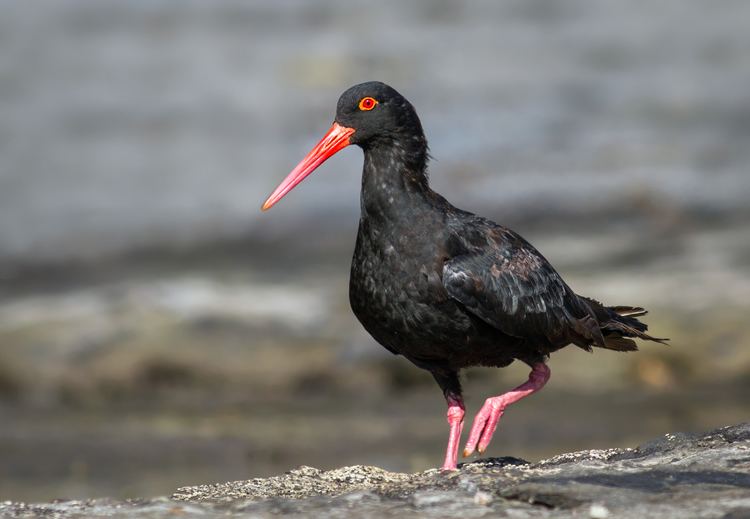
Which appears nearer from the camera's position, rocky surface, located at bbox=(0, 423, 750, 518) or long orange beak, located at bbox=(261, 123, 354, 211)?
rocky surface, located at bbox=(0, 423, 750, 518)

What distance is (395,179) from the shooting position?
682 centimetres

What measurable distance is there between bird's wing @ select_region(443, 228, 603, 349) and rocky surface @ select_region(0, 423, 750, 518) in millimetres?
804

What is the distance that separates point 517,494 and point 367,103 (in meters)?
2.49

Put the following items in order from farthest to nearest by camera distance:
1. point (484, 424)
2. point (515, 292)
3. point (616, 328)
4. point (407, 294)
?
point (616, 328) → point (484, 424) → point (515, 292) → point (407, 294)

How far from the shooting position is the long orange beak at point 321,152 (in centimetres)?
700

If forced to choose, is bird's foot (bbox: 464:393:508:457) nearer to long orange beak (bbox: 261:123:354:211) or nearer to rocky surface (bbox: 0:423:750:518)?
rocky surface (bbox: 0:423:750:518)

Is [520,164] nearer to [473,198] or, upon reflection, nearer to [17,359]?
[473,198]

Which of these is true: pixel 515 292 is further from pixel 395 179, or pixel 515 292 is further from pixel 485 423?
pixel 395 179

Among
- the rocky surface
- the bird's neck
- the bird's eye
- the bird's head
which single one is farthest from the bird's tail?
the bird's eye

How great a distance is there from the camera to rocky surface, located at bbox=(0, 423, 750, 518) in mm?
5109

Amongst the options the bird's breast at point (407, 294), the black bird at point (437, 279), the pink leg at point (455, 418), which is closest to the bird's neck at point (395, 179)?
the black bird at point (437, 279)

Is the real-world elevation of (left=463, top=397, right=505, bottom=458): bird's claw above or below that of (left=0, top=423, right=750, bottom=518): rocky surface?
above

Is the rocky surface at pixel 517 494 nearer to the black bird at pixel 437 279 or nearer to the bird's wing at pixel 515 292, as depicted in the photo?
the black bird at pixel 437 279

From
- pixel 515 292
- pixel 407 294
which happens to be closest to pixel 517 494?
pixel 407 294
